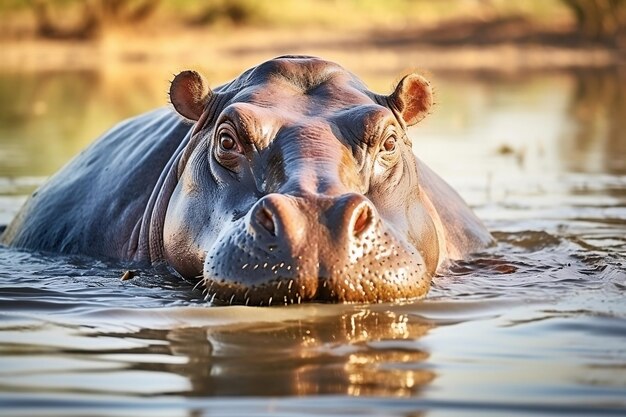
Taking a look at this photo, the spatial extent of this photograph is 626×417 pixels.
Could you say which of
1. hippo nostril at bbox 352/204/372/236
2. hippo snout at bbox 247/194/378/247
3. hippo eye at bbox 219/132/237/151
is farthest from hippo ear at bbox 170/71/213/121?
hippo nostril at bbox 352/204/372/236

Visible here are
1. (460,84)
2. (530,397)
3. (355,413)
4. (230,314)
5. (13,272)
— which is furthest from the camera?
(460,84)

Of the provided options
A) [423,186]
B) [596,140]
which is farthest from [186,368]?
[596,140]

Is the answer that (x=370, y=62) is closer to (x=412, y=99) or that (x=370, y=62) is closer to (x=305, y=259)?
(x=412, y=99)

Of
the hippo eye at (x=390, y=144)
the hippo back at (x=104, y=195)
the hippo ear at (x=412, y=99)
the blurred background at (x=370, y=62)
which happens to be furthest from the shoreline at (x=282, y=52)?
the hippo eye at (x=390, y=144)

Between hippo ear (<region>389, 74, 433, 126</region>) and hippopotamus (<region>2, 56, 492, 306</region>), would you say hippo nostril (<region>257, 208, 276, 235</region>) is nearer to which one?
hippopotamus (<region>2, 56, 492, 306</region>)

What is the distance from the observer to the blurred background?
40.8 ft

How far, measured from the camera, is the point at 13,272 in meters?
5.89

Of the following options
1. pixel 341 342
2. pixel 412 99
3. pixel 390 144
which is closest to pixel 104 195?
pixel 412 99

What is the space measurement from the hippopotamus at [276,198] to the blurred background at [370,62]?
2.94 ft

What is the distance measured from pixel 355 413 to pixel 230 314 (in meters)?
1.40

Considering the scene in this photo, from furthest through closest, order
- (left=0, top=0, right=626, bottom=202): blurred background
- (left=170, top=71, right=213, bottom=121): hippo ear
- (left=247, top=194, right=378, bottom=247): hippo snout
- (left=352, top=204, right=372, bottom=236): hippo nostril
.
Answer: (left=0, top=0, right=626, bottom=202): blurred background, (left=170, top=71, right=213, bottom=121): hippo ear, (left=352, top=204, right=372, bottom=236): hippo nostril, (left=247, top=194, right=378, bottom=247): hippo snout

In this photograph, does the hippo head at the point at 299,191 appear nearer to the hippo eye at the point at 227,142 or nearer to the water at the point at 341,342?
the hippo eye at the point at 227,142

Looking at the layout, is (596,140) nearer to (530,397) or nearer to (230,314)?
(230,314)

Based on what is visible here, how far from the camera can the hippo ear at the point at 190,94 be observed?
5730 millimetres
